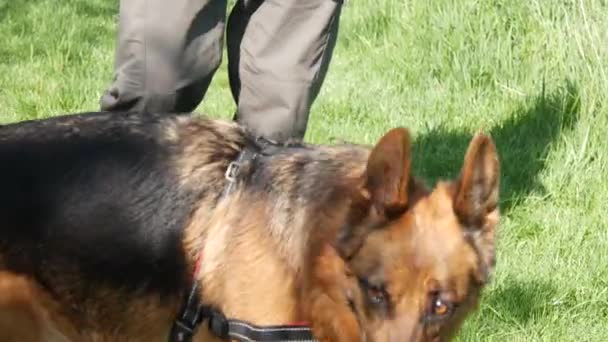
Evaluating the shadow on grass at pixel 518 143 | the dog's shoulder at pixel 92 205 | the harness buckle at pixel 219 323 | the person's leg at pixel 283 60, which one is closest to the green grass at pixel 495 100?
the shadow on grass at pixel 518 143

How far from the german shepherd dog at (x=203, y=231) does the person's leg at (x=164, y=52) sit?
1.98 ft

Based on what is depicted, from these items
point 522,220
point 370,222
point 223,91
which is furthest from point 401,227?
point 223,91

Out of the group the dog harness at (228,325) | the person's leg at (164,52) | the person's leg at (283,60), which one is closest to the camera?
the dog harness at (228,325)

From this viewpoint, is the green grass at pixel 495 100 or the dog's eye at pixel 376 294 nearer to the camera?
the dog's eye at pixel 376 294

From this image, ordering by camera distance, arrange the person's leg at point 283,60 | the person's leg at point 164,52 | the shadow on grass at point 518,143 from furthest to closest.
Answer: the shadow on grass at point 518,143
the person's leg at point 283,60
the person's leg at point 164,52

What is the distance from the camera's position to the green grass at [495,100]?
4.54 metres

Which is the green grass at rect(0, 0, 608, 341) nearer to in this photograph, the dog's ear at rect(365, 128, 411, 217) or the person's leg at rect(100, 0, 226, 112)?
the dog's ear at rect(365, 128, 411, 217)

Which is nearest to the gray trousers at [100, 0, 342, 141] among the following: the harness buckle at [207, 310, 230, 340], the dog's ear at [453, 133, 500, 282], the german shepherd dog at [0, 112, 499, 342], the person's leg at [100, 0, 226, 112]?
the person's leg at [100, 0, 226, 112]

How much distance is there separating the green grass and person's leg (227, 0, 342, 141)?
1.11m

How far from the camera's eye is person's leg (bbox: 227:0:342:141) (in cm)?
409

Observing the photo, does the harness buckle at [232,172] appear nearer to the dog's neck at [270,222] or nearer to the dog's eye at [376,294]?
the dog's neck at [270,222]

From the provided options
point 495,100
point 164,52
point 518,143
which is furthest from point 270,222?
point 495,100

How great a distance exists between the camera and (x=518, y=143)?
593 centimetres

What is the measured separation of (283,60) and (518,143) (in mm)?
2256
